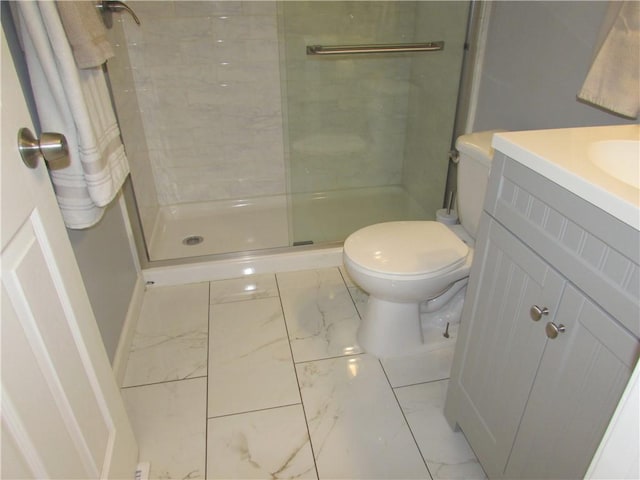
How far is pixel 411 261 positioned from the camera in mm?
1492

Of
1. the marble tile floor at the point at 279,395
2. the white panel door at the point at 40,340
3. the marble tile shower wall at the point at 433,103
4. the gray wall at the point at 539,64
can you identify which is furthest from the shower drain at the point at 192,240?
the gray wall at the point at 539,64

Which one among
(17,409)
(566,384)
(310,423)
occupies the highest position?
(17,409)

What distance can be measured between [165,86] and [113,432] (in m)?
1.91

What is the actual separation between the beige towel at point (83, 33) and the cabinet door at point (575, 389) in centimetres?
123

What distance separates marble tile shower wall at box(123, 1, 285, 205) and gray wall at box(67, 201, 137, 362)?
2.84 ft

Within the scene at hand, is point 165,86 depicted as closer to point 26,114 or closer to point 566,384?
point 26,114

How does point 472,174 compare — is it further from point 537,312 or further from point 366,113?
point 366,113

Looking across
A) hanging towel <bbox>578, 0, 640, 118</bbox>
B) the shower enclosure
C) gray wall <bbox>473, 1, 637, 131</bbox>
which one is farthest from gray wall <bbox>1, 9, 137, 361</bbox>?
gray wall <bbox>473, 1, 637, 131</bbox>

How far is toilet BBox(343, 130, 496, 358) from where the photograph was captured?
4.84 feet

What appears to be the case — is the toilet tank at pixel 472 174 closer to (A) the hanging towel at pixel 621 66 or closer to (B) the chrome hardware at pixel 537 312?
(A) the hanging towel at pixel 621 66

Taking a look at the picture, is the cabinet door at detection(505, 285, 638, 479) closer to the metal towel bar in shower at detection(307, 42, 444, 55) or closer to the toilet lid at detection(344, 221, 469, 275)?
the toilet lid at detection(344, 221, 469, 275)

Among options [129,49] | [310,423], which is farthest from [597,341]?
[129,49]

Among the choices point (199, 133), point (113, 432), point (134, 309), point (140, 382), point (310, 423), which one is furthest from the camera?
point (199, 133)

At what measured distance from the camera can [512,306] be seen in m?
1.00
